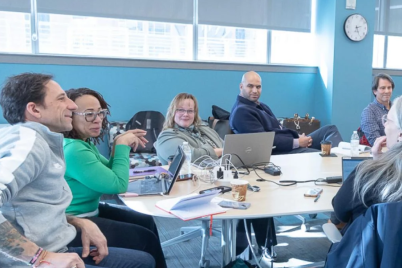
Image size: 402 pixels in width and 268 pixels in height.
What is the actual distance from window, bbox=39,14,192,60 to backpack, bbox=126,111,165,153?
28.8 inches

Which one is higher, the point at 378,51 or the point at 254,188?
the point at 378,51

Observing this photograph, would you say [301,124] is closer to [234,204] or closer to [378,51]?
[378,51]

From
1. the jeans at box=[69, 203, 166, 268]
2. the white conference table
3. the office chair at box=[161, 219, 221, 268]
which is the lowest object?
the office chair at box=[161, 219, 221, 268]

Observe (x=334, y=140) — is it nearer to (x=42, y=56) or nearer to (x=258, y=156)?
(x=258, y=156)

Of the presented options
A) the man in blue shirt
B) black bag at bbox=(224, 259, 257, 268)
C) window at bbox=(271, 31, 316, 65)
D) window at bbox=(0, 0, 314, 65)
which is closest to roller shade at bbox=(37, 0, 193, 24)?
window at bbox=(0, 0, 314, 65)

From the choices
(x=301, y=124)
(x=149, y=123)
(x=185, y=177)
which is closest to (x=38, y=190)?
(x=185, y=177)

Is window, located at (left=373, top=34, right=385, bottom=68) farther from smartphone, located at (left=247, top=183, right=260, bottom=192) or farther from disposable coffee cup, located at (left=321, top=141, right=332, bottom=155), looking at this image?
smartphone, located at (left=247, top=183, right=260, bottom=192)

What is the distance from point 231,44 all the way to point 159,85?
1.16 meters

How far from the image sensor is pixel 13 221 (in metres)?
1.19

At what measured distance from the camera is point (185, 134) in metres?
2.72

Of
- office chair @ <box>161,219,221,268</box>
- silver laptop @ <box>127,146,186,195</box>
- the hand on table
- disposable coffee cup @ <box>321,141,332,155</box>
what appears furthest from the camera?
the hand on table

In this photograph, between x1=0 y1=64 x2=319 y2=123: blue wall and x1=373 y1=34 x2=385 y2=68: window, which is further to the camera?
x1=373 y1=34 x2=385 y2=68: window

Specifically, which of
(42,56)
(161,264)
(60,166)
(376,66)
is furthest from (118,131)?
→ (376,66)

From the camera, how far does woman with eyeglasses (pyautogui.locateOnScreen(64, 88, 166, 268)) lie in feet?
5.43
